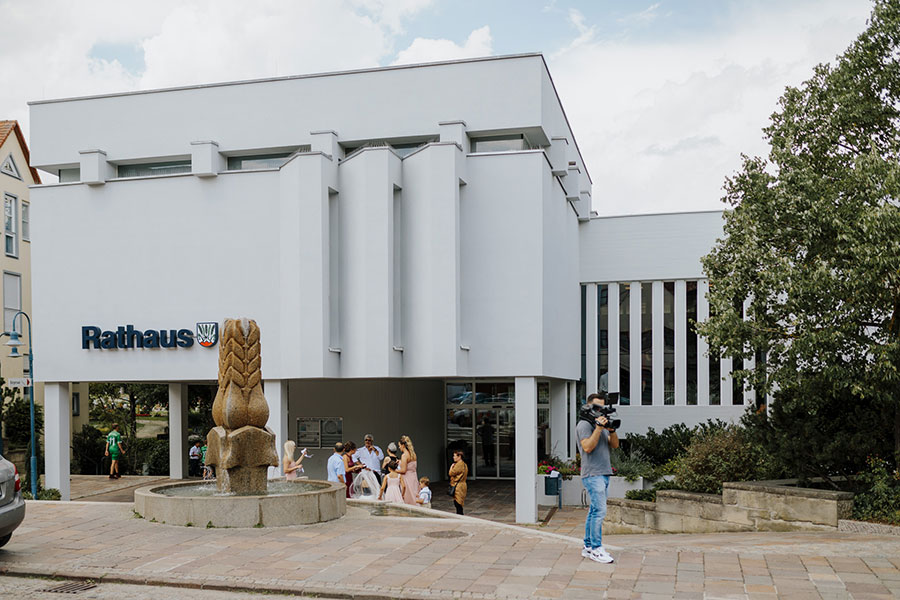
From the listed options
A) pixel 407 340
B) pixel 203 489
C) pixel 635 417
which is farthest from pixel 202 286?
pixel 635 417

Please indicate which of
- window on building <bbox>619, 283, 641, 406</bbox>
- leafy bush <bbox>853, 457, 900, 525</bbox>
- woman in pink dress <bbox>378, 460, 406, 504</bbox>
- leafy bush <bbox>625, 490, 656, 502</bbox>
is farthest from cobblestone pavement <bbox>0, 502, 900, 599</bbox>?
window on building <bbox>619, 283, 641, 406</bbox>

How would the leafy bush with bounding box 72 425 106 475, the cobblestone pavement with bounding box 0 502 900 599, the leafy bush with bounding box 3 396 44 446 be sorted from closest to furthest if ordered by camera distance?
the cobblestone pavement with bounding box 0 502 900 599 → the leafy bush with bounding box 3 396 44 446 → the leafy bush with bounding box 72 425 106 475

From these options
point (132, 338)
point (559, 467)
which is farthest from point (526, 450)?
point (132, 338)

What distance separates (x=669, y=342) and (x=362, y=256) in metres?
10.8

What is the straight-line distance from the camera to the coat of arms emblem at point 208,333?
71.1 feet

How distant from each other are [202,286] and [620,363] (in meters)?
12.5

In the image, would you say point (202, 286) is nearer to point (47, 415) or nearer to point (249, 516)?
point (47, 415)

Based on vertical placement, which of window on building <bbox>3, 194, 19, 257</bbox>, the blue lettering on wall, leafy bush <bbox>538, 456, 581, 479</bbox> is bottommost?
leafy bush <bbox>538, 456, 581, 479</bbox>

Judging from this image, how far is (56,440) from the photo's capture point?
907 inches

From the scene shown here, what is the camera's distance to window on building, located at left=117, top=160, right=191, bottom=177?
24406 mm

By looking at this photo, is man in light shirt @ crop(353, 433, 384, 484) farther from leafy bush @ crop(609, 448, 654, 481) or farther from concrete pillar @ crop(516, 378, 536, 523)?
leafy bush @ crop(609, 448, 654, 481)

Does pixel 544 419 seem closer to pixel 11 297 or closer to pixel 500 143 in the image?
pixel 500 143

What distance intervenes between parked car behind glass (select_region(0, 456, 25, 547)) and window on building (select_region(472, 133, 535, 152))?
584 inches

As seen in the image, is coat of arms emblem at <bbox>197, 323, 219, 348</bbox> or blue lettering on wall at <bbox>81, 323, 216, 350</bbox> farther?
blue lettering on wall at <bbox>81, 323, 216, 350</bbox>
